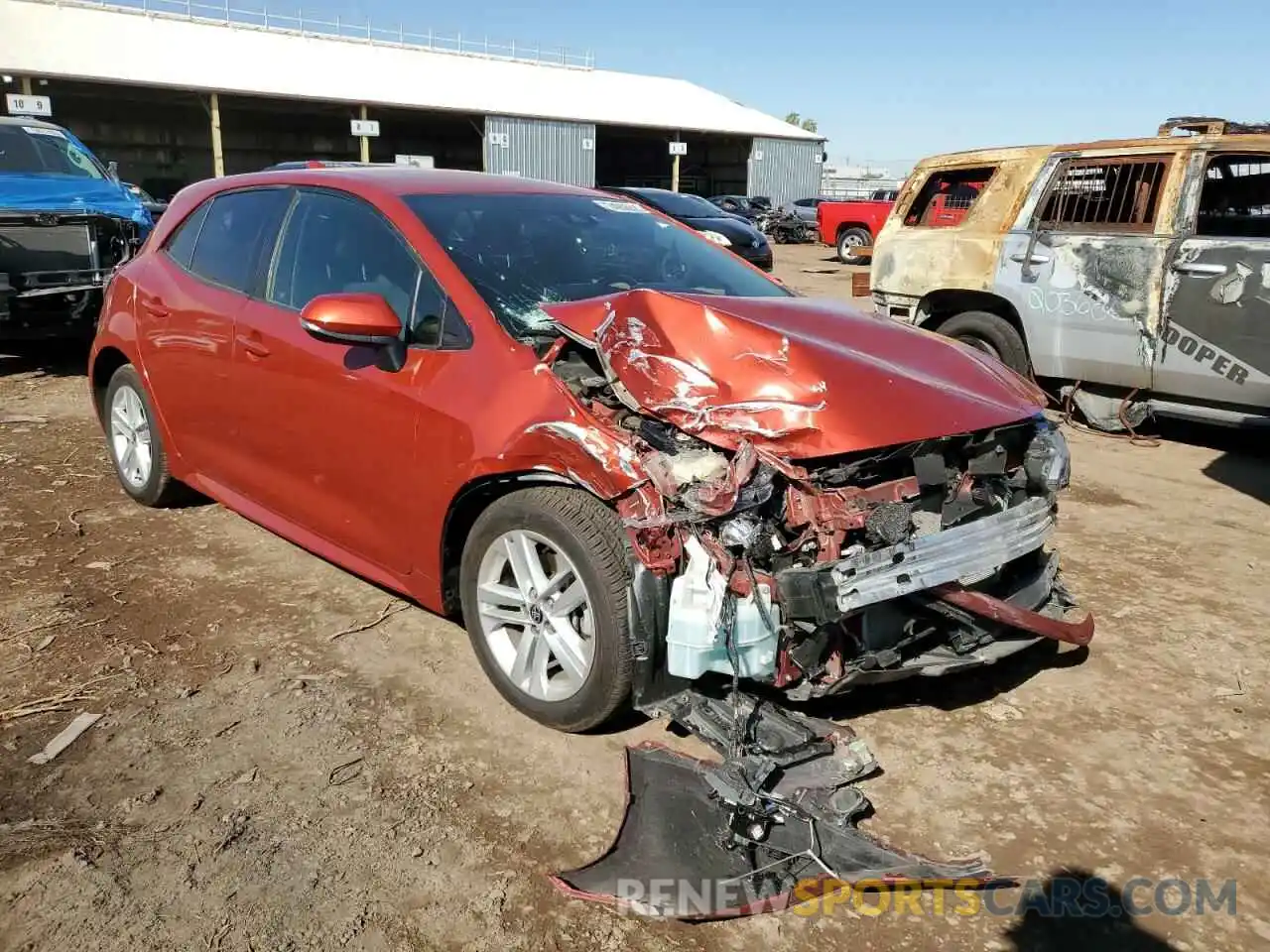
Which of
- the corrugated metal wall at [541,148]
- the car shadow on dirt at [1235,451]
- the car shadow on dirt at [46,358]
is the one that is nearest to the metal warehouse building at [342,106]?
the corrugated metal wall at [541,148]

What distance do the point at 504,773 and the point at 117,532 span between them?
2.88 m

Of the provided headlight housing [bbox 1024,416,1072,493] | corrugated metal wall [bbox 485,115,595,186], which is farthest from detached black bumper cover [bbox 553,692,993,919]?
corrugated metal wall [bbox 485,115,595,186]

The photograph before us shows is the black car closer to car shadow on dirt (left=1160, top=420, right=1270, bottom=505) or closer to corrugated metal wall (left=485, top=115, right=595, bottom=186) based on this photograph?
car shadow on dirt (left=1160, top=420, right=1270, bottom=505)

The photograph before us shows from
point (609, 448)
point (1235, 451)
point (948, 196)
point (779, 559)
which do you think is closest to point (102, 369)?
point (609, 448)

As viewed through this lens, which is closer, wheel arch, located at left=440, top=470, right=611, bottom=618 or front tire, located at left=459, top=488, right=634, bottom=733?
front tire, located at left=459, top=488, right=634, bottom=733

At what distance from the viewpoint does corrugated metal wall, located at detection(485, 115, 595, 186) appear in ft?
112

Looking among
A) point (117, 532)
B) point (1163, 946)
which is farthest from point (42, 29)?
point (1163, 946)

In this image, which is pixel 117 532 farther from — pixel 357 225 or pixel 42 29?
pixel 42 29

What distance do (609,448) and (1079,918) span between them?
5.46 ft

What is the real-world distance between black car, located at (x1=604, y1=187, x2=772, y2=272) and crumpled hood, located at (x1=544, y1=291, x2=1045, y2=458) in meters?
11.1

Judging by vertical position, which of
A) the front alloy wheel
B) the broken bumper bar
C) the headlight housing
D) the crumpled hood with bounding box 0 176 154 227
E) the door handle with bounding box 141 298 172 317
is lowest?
the front alloy wheel

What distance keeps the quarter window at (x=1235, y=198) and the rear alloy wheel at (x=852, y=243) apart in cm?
1609

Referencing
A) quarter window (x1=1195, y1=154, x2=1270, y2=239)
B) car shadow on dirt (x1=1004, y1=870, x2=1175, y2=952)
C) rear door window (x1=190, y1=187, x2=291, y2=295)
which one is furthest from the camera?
quarter window (x1=1195, y1=154, x2=1270, y2=239)

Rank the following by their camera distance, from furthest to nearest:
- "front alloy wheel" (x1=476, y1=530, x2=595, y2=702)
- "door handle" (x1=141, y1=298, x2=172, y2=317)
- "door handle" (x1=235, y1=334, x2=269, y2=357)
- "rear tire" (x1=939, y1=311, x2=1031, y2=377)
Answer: "rear tire" (x1=939, y1=311, x2=1031, y2=377), "door handle" (x1=141, y1=298, x2=172, y2=317), "door handle" (x1=235, y1=334, x2=269, y2=357), "front alloy wheel" (x1=476, y1=530, x2=595, y2=702)
